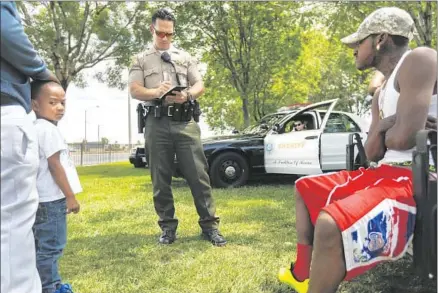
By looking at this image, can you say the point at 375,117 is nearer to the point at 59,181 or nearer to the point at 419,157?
the point at 419,157

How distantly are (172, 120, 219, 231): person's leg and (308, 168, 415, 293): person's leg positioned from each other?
2180 mm

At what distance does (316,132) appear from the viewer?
788 cm

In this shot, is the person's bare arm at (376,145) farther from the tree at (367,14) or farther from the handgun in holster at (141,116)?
the tree at (367,14)

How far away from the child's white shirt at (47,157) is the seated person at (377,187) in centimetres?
127

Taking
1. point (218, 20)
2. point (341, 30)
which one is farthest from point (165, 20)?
point (218, 20)

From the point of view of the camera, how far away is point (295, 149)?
782 cm

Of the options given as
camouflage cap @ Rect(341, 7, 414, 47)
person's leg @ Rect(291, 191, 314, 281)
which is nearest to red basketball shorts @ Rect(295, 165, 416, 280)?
person's leg @ Rect(291, 191, 314, 281)

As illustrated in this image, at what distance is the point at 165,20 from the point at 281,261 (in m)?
2.15

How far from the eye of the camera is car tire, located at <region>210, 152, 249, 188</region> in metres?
8.18

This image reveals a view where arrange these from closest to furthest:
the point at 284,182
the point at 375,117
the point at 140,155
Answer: the point at 375,117
the point at 284,182
the point at 140,155

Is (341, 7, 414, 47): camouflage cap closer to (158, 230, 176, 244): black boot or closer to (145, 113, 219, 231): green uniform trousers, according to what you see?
(145, 113, 219, 231): green uniform trousers

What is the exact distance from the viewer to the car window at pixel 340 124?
8.00 meters

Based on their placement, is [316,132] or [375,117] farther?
[316,132]

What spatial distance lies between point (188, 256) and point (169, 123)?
1.14 m
